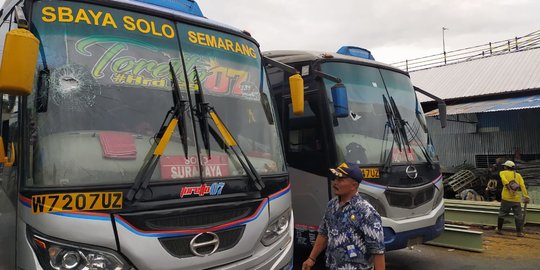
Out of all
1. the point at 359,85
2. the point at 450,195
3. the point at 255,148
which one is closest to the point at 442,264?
the point at 359,85

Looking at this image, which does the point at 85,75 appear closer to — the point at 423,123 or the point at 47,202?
the point at 47,202

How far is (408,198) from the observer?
17.7 ft

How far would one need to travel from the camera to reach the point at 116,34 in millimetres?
3201

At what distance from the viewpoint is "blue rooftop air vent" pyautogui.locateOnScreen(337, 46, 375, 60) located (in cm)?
631

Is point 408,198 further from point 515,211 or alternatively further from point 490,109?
point 490,109

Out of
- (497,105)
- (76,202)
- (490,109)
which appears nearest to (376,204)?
(76,202)

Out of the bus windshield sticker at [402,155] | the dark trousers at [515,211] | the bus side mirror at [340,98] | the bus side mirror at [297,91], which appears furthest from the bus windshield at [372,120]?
the dark trousers at [515,211]

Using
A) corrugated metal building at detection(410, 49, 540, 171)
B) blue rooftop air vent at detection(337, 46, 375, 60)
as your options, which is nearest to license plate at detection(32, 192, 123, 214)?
blue rooftop air vent at detection(337, 46, 375, 60)

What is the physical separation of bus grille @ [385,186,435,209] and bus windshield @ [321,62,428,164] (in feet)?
1.33

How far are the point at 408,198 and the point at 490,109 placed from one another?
11.1 meters

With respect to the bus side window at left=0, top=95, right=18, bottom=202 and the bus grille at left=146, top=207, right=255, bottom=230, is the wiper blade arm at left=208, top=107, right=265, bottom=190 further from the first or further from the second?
the bus side window at left=0, top=95, right=18, bottom=202

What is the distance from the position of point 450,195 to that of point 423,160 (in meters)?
11.3

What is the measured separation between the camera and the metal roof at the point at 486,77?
54.5ft

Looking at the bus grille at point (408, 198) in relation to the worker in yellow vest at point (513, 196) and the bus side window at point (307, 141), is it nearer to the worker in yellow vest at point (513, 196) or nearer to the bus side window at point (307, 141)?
the bus side window at point (307, 141)
